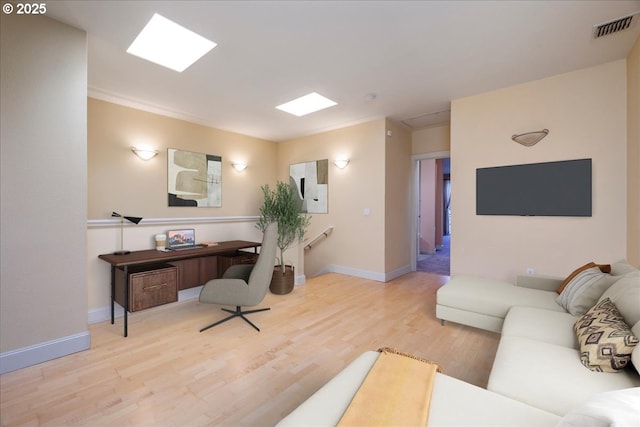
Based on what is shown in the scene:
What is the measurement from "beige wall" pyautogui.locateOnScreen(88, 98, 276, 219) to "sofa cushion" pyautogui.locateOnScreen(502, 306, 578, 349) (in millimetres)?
4304

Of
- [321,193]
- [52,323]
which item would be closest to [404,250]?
[321,193]

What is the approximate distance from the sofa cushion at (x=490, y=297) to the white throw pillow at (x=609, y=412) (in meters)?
1.84

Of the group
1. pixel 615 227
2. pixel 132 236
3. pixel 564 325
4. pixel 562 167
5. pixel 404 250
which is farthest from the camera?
pixel 404 250

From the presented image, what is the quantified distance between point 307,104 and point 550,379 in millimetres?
3971

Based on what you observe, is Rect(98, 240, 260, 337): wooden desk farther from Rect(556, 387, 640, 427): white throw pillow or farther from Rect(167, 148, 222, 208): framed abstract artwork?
Rect(556, 387, 640, 427): white throw pillow

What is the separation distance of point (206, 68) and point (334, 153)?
281 cm

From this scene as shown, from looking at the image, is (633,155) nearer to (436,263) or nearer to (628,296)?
(628,296)

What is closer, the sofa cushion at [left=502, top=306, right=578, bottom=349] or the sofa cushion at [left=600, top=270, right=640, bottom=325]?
the sofa cushion at [left=600, top=270, right=640, bottom=325]

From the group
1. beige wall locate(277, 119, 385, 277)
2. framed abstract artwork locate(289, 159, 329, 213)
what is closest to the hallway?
beige wall locate(277, 119, 385, 277)

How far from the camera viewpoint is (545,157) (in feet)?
10.8

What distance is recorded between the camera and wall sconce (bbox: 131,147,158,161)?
371 centimetres

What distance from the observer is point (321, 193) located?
5453mm

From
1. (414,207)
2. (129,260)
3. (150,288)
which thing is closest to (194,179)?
(129,260)

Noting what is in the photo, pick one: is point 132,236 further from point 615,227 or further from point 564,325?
point 615,227
